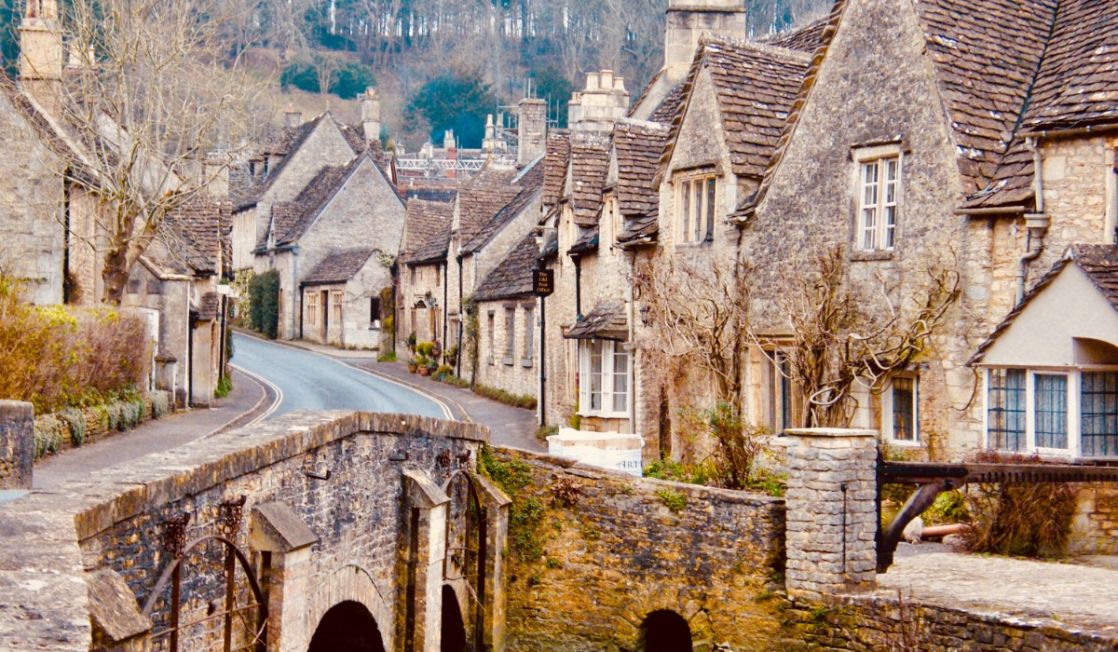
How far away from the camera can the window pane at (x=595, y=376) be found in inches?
1196

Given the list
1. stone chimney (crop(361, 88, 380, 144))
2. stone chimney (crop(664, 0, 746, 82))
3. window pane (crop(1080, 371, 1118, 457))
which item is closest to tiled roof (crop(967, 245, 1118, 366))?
window pane (crop(1080, 371, 1118, 457))

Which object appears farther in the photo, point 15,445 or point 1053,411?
point 1053,411

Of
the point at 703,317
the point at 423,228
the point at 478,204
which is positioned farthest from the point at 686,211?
the point at 423,228

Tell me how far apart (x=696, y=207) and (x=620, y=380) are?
16.5ft

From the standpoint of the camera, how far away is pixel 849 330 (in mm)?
22406

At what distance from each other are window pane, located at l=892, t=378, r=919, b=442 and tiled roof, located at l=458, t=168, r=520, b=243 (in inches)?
1056

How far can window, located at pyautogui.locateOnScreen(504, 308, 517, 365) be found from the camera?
4153 cm

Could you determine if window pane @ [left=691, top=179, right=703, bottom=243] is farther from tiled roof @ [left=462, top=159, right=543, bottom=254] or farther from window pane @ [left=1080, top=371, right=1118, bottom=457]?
tiled roof @ [left=462, top=159, right=543, bottom=254]

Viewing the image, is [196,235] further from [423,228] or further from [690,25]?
[690,25]

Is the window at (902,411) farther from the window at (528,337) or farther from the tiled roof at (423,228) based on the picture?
the tiled roof at (423,228)

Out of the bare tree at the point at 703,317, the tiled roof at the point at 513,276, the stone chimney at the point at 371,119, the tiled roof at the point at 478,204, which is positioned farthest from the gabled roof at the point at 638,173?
the stone chimney at the point at 371,119

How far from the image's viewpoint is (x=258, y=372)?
48094mm

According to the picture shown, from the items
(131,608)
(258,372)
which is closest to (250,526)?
(131,608)

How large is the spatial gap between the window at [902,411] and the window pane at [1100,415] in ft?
9.31
